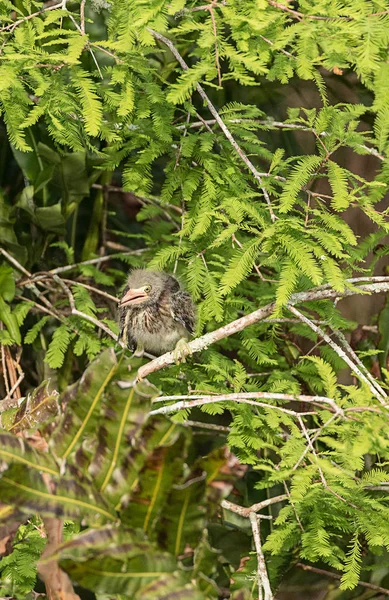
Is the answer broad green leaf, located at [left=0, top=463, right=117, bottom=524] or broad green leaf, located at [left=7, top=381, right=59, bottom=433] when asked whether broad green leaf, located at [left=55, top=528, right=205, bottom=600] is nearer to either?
broad green leaf, located at [left=0, top=463, right=117, bottom=524]

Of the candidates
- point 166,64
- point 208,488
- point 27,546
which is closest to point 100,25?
point 166,64

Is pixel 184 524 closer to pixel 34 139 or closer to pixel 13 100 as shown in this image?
pixel 13 100

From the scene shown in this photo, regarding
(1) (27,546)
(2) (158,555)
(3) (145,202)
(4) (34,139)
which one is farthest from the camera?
(3) (145,202)

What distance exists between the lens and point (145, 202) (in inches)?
140

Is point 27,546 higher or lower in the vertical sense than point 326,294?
lower

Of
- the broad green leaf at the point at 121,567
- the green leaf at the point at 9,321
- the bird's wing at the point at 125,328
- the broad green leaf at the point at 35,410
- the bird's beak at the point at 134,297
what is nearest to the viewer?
the broad green leaf at the point at 121,567

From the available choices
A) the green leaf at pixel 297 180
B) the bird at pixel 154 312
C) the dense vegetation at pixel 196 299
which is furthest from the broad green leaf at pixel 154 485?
the bird at pixel 154 312

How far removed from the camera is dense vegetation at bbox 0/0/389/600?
1.14 meters

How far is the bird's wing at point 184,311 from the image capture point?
2.49 m

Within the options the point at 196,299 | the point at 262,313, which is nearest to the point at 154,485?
the point at 262,313

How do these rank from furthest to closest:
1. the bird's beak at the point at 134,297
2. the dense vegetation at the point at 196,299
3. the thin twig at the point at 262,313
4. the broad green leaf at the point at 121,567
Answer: the bird's beak at the point at 134,297, the thin twig at the point at 262,313, the dense vegetation at the point at 196,299, the broad green leaf at the point at 121,567

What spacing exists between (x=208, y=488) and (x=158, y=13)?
1035 mm

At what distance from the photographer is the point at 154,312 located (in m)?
2.59

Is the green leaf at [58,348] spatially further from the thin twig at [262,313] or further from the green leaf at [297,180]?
the green leaf at [297,180]
